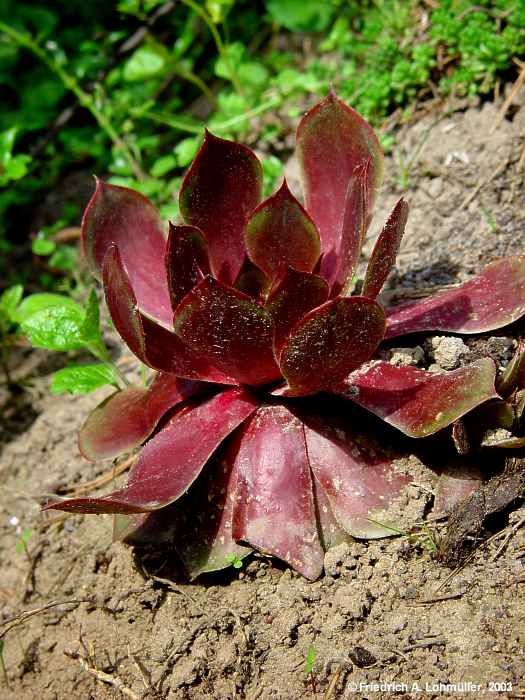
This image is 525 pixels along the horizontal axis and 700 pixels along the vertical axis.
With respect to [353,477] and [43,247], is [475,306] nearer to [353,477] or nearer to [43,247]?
[353,477]

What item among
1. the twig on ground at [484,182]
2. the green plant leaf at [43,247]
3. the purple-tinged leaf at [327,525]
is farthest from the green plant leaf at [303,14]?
the purple-tinged leaf at [327,525]

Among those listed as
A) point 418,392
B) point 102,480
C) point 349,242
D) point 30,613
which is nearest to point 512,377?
point 418,392

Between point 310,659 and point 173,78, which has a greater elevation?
point 173,78

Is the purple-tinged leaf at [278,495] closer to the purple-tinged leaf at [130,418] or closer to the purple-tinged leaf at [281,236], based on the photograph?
the purple-tinged leaf at [130,418]

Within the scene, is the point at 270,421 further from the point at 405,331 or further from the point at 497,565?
the point at 497,565

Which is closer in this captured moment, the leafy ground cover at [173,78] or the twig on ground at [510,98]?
the twig on ground at [510,98]

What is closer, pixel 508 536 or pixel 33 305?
pixel 508 536
